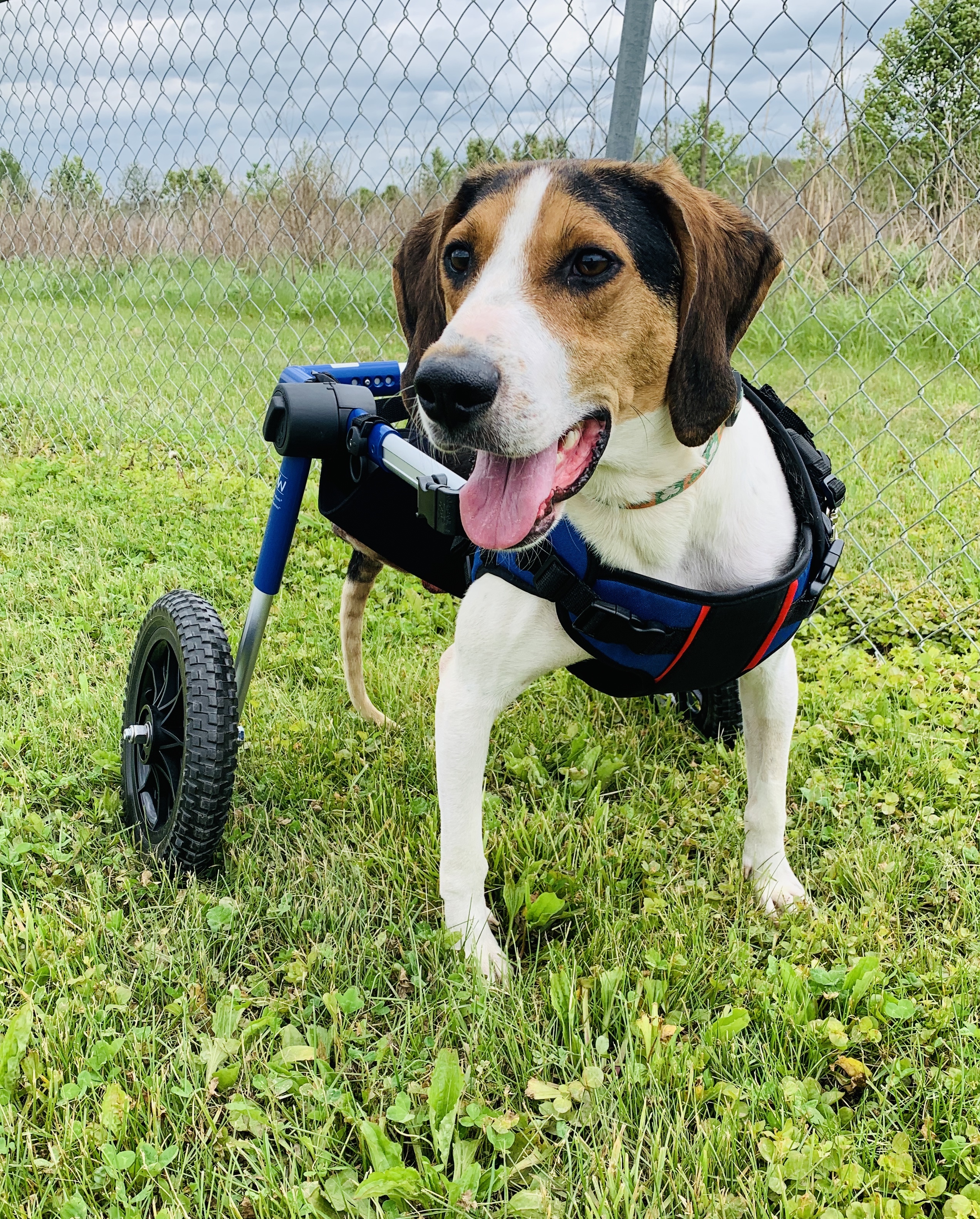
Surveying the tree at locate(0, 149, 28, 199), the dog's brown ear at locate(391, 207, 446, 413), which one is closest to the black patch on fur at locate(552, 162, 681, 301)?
the dog's brown ear at locate(391, 207, 446, 413)

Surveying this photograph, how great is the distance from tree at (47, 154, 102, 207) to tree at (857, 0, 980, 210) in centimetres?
471

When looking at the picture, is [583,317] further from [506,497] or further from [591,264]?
[506,497]

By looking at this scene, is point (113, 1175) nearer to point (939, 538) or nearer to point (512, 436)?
point (512, 436)

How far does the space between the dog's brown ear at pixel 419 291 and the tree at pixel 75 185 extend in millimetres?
4853

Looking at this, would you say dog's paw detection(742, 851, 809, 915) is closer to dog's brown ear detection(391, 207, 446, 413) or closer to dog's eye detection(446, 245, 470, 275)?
dog's brown ear detection(391, 207, 446, 413)

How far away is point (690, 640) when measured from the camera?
71.1 inches

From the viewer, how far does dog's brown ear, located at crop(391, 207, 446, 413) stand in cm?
198

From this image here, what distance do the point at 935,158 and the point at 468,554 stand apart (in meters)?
3.90

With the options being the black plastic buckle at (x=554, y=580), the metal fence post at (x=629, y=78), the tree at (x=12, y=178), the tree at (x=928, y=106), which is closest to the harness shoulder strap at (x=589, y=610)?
the black plastic buckle at (x=554, y=580)

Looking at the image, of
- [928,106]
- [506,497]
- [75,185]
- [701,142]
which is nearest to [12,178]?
[75,185]

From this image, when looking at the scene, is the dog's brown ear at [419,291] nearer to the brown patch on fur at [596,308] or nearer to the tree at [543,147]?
the brown patch on fur at [596,308]

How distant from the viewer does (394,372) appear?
235 centimetres

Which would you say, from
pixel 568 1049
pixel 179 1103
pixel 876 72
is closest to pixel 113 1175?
pixel 179 1103

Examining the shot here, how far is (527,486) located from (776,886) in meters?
1.18
